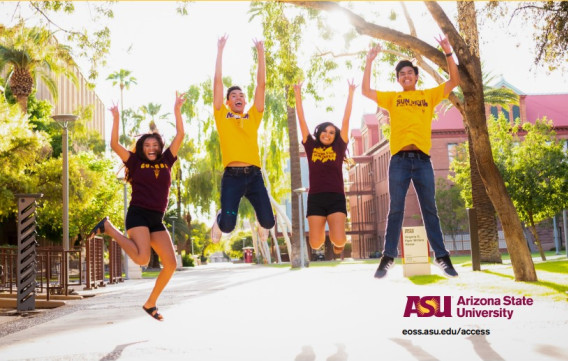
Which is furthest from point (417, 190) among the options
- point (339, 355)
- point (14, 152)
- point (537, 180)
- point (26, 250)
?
point (537, 180)

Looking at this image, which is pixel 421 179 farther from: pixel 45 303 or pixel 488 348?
pixel 45 303

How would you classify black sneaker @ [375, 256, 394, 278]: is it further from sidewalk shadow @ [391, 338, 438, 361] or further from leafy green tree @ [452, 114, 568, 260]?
leafy green tree @ [452, 114, 568, 260]

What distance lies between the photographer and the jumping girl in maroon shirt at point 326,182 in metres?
7.63

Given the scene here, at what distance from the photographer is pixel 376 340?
11469mm

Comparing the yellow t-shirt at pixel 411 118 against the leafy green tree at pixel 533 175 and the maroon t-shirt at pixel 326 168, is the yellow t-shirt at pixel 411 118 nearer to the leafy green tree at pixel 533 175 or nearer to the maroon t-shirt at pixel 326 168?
the maroon t-shirt at pixel 326 168

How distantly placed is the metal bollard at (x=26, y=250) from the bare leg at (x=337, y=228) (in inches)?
556

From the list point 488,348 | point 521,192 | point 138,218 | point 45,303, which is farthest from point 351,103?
point 521,192

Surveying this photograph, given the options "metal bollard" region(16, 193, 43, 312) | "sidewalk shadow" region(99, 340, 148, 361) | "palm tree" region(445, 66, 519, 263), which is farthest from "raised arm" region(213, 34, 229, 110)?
"palm tree" region(445, 66, 519, 263)

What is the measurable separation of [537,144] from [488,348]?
3304cm

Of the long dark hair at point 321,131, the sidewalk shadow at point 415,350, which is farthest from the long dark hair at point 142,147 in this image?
the sidewalk shadow at point 415,350

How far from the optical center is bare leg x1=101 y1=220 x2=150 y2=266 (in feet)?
23.1

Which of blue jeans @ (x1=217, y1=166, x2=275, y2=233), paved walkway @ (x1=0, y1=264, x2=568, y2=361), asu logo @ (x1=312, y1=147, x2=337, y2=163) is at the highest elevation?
asu logo @ (x1=312, y1=147, x2=337, y2=163)

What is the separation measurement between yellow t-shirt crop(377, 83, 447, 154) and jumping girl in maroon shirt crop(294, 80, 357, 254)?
58 cm

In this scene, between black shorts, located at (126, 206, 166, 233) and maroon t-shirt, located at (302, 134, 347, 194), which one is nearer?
black shorts, located at (126, 206, 166, 233)
